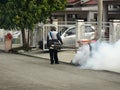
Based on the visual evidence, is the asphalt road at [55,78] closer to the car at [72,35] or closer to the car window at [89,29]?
the car at [72,35]

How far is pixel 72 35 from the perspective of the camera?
28547mm

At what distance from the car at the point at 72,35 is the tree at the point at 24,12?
2033mm

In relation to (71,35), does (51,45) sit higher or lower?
lower

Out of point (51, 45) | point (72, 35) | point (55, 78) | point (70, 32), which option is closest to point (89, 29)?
point (72, 35)

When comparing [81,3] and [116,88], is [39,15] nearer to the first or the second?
[116,88]

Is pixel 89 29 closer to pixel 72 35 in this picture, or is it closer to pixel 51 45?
pixel 72 35

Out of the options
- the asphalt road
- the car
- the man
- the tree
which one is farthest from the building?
the asphalt road

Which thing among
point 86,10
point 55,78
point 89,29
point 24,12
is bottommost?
point 55,78

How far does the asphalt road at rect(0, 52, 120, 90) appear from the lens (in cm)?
1278

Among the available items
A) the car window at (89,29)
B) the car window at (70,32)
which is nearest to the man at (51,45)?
the car window at (89,29)

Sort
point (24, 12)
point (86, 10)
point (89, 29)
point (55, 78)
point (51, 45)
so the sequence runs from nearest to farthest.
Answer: point (55, 78)
point (51, 45)
point (89, 29)
point (24, 12)
point (86, 10)

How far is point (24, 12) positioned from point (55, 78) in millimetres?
14239

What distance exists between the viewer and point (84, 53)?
64.5 feet

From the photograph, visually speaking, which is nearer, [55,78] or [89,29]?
[55,78]
